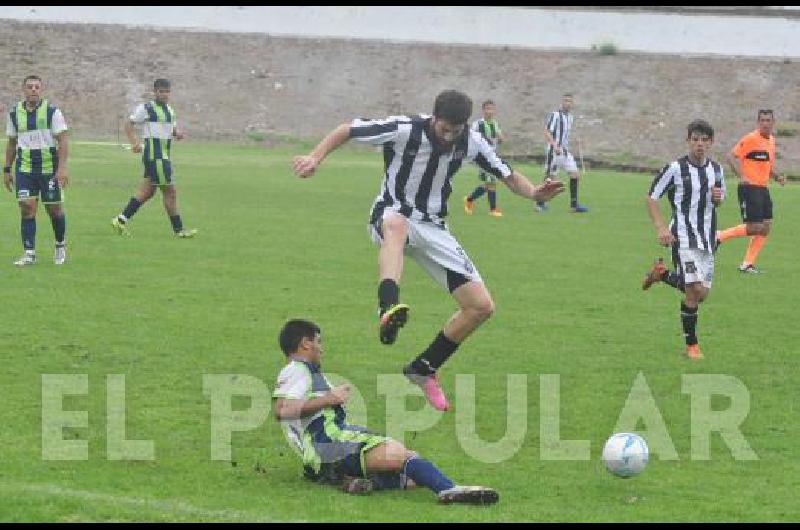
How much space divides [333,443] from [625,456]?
1.71 m

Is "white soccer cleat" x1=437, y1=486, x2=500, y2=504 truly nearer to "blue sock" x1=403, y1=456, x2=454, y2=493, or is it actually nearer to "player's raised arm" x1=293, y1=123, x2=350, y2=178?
"blue sock" x1=403, y1=456, x2=454, y2=493

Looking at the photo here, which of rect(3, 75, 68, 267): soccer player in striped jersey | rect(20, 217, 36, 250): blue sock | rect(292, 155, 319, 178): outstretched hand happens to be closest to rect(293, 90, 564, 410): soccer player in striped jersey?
rect(292, 155, 319, 178): outstretched hand

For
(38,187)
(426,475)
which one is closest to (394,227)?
(426,475)

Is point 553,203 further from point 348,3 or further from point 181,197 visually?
point 348,3

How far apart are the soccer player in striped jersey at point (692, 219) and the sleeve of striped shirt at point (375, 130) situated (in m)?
3.75

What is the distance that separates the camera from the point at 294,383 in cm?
846

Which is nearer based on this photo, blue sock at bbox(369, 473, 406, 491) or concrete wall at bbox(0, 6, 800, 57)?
blue sock at bbox(369, 473, 406, 491)

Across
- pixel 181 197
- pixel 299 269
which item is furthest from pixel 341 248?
pixel 181 197

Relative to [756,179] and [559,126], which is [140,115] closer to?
[756,179]

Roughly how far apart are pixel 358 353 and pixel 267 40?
4450 cm

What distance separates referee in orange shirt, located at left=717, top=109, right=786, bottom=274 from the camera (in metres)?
19.6

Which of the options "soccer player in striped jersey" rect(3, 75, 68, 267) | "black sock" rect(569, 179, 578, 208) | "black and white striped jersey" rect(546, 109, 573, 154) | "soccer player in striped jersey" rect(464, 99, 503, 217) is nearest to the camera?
"soccer player in striped jersey" rect(3, 75, 68, 267)

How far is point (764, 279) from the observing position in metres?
19.0

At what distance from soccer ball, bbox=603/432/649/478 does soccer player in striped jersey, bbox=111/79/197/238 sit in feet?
42.8
